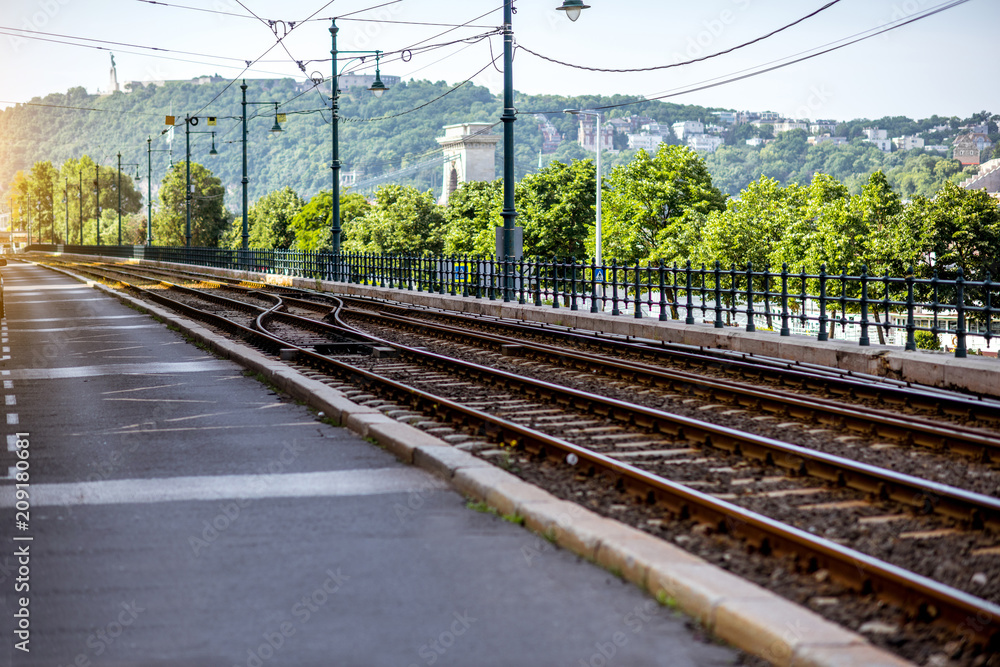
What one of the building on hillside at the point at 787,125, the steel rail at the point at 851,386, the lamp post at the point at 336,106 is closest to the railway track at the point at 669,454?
the steel rail at the point at 851,386

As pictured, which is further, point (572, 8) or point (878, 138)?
point (878, 138)

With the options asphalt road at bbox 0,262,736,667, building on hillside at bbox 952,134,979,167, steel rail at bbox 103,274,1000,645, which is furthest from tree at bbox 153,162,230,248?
steel rail at bbox 103,274,1000,645

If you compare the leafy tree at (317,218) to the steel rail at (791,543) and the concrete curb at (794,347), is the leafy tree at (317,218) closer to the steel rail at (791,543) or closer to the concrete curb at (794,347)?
the concrete curb at (794,347)

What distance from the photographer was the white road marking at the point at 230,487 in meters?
6.97

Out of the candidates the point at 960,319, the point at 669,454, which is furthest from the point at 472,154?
the point at 669,454

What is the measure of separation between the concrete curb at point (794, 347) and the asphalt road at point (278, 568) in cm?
710

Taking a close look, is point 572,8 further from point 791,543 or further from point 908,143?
point 908,143

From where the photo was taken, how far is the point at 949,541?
5781 millimetres

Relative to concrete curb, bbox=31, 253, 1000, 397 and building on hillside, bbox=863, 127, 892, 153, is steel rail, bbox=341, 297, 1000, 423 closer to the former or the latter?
concrete curb, bbox=31, 253, 1000, 397

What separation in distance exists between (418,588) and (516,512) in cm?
127

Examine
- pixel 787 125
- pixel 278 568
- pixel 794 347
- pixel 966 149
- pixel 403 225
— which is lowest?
pixel 278 568

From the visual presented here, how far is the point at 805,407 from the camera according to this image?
10.1 meters

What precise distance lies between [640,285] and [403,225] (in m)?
100

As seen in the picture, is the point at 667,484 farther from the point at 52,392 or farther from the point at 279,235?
the point at 279,235
